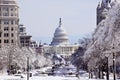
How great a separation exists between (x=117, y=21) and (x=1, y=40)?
13459 centimetres

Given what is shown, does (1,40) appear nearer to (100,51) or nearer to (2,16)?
(2,16)

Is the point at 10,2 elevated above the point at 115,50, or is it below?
above

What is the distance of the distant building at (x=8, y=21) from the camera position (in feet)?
592

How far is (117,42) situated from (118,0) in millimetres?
8630

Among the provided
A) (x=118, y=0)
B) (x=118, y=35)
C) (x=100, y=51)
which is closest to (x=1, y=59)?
(x=100, y=51)

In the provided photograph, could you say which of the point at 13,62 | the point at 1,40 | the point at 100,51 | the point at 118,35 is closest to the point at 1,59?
the point at 13,62

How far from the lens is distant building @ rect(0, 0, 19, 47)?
180500 millimetres

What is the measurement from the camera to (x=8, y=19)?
182875mm

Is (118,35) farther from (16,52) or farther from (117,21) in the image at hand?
(16,52)

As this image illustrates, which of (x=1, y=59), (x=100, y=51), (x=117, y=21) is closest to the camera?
(x=117, y=21)

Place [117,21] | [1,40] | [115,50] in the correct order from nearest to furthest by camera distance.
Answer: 1. [117,21]
2. [115,50]
3. [1,40]

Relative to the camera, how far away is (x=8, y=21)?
183m

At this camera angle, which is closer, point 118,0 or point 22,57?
point 118,0

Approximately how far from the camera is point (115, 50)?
5122 cm
